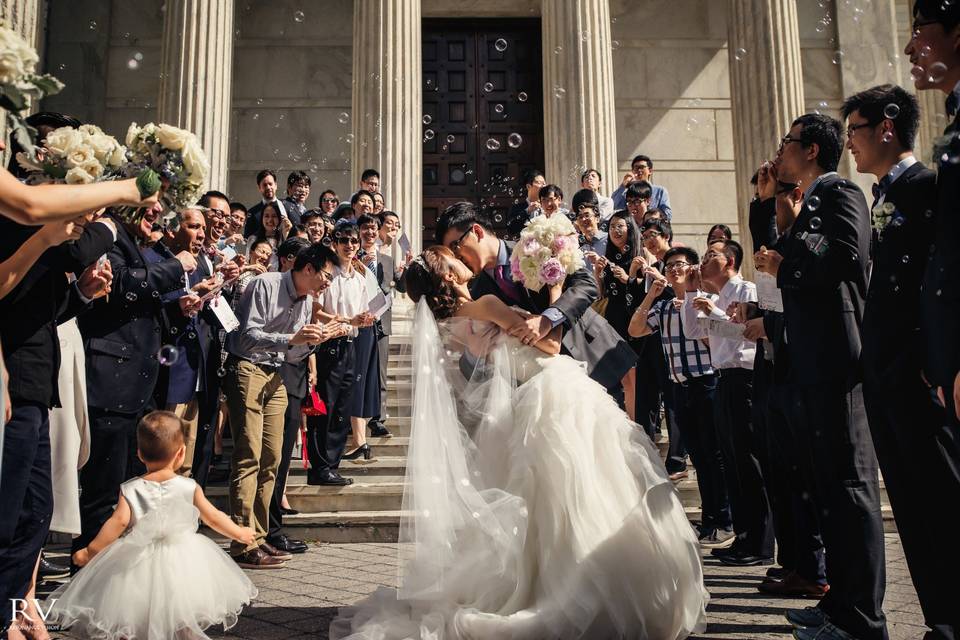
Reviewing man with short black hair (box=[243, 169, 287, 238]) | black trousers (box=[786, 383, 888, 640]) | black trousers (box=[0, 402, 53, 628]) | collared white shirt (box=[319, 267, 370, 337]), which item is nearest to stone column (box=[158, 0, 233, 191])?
man with short black hair (box=[243, 169, 287, 238])

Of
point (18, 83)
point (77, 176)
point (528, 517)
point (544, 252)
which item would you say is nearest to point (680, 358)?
point (544, 252)

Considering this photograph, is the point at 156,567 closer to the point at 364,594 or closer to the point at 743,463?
the point at 364,594

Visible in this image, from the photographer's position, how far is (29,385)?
347 centimetres

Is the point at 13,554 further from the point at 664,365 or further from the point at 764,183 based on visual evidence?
the point at 664,365

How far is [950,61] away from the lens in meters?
3.09

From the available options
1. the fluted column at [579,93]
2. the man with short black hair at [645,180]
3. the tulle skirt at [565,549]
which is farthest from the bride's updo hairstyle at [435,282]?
the fluted column at [579,93]

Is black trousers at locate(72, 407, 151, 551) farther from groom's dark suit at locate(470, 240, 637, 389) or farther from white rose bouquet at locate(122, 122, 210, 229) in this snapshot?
groom's dark suit at locate(470, 240, 637, 389)

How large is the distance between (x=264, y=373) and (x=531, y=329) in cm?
279

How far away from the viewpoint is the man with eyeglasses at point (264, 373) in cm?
607

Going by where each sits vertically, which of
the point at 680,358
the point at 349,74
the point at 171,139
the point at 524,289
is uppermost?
the point at 349,74

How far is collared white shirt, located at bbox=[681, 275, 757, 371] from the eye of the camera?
6.20 meters

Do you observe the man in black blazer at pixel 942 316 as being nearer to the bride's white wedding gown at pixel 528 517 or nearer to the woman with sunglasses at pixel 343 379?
the bride's white wedding gown at pixel 528 517

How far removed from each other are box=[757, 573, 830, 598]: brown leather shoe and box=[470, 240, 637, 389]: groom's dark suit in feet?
5.21

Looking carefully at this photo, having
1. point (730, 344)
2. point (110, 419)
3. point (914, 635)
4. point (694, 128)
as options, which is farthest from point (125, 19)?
point (914, 635)
